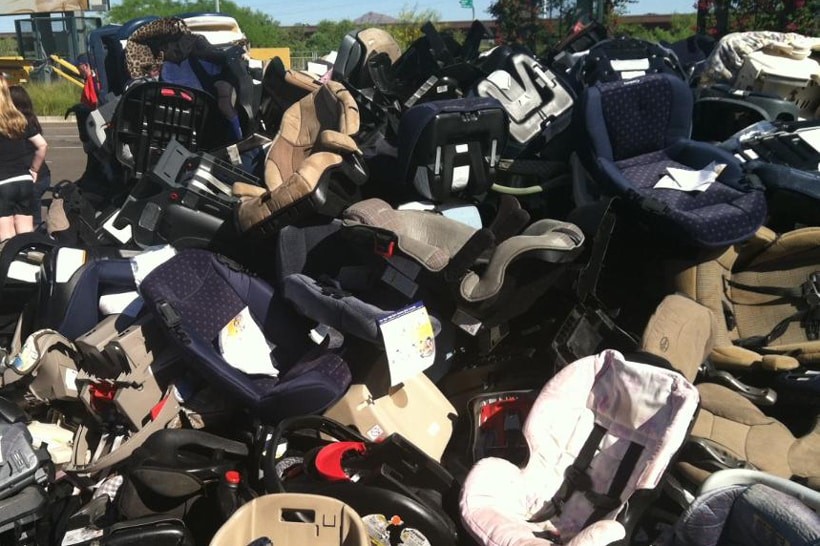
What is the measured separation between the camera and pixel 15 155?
5078mm

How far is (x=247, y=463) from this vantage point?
2.60 metres

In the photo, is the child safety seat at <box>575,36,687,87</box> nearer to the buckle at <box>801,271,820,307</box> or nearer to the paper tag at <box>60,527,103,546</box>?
the buckle at <box>801,271,820,307</box>

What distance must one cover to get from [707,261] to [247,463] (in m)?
2.09

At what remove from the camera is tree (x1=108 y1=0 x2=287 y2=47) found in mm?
33844

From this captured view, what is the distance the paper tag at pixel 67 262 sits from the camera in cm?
337

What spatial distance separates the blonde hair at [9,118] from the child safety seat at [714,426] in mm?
4366

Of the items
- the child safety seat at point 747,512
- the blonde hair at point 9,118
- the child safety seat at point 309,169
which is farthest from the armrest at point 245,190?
the child safety seat at point 747,512

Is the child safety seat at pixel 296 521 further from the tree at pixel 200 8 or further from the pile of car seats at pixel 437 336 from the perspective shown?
the tree at pixel 200 8

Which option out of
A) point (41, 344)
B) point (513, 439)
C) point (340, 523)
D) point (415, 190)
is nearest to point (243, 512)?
point (340, 523)

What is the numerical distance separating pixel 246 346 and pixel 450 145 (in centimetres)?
132

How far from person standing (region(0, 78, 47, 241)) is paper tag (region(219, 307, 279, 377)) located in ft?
8.49

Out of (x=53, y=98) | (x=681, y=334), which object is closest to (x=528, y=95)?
(x=681, y=334)

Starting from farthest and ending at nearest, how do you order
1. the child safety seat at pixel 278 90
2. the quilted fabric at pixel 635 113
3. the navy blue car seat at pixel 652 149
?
the child safety seat at pixel 278 90 < the quilted fabric at pixel 635 113 < the navy blue car seat at pixel 652 149

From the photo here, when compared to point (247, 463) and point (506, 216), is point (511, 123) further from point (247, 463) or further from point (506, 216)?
point (247, 463)
